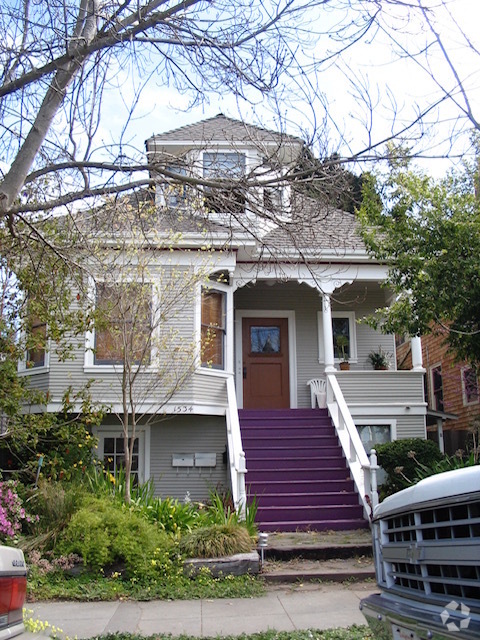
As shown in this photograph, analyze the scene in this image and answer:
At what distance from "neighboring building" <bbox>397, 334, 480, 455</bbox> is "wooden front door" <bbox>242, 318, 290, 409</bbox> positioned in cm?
361

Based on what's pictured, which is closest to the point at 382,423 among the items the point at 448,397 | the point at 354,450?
the point at 354,450

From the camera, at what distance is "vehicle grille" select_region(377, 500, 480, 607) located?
2.87 m

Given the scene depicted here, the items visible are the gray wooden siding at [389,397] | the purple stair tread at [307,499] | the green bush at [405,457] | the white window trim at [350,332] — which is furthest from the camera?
the white window trim at [350,332]

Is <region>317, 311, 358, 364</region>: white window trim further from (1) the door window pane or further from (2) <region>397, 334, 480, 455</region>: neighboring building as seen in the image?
(2) <region>397, 334, 480, 455</region>: neighboring building

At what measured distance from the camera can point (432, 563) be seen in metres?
3.20

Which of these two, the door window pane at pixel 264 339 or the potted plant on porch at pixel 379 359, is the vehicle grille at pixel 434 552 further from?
the door window pane at pixel 264 339

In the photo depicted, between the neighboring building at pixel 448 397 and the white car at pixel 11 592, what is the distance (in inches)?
503

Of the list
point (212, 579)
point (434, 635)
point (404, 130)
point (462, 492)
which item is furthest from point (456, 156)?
point (212, 579)

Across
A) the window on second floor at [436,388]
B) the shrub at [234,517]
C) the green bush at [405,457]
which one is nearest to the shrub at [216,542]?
the shrub at [234,517]

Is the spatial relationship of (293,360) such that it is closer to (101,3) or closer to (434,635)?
(101,3)

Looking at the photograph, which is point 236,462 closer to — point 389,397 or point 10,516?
point 10,516

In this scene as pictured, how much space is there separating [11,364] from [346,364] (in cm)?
772

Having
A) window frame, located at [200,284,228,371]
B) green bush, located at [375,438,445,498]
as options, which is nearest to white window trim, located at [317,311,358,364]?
window frame, located at [200,284,228,371]

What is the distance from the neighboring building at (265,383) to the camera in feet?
34.7
